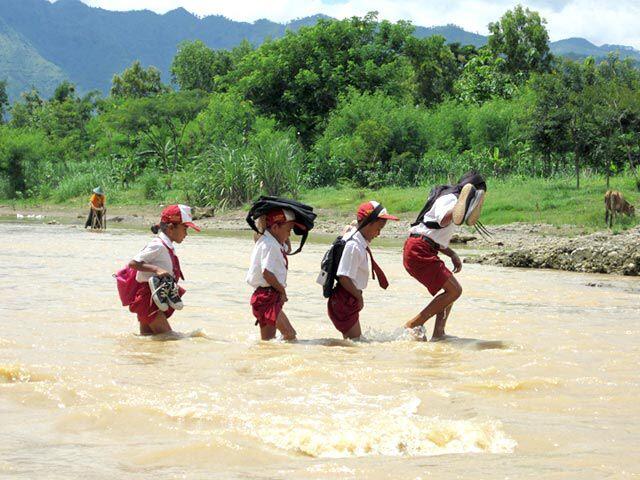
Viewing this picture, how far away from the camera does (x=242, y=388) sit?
646 centimetres

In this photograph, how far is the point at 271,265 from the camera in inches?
308

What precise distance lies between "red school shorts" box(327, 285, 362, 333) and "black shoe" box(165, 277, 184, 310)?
1.26 m

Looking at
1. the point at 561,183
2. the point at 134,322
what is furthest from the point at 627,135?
the point at 134,322

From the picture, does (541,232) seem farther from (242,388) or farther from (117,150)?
(117,150)

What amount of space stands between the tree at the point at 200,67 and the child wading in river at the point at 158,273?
71199 mm

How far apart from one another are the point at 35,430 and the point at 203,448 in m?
1.01

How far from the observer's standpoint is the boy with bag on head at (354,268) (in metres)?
8.10

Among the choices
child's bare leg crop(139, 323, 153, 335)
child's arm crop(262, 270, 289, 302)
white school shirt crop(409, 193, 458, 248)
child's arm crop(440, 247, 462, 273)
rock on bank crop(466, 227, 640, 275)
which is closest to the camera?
child's arm crop(262, 270, 289, 302)

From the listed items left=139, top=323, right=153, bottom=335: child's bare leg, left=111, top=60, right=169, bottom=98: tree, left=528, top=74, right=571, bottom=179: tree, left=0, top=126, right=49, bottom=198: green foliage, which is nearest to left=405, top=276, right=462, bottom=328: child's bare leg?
left=139, top=323, right=153, bottom=335: child's bare leg

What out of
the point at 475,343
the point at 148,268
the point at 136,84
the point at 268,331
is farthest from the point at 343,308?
the point at 136,84

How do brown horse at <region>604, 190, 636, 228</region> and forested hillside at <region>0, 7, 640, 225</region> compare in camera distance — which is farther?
forested hillside at <region>0, 7, 640, 225</region>

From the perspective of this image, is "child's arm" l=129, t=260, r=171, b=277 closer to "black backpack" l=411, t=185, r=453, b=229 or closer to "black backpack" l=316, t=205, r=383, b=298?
"black backpack" l=316, t=205, r=383, b=298

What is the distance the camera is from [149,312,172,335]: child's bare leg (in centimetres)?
855

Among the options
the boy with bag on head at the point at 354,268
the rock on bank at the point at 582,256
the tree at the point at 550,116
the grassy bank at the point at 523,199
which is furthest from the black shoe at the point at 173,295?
the tree at the point at 550,116
